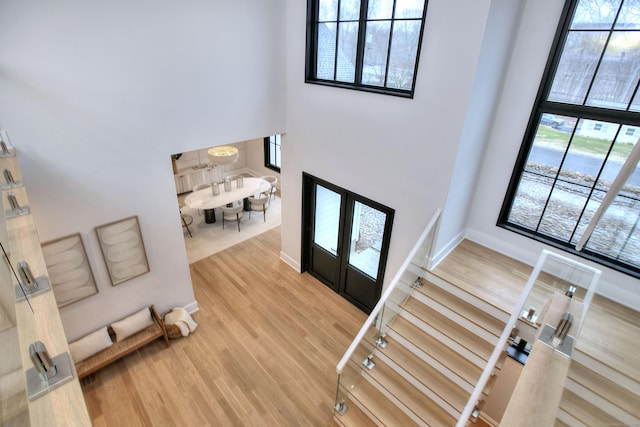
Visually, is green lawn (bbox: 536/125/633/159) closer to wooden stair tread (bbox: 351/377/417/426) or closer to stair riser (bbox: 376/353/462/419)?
stair riser (bbox: 376/353/462/419)

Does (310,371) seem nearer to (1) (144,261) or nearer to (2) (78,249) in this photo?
(1) (144,261)

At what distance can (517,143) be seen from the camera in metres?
4.26

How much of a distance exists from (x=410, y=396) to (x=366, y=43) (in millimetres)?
4646

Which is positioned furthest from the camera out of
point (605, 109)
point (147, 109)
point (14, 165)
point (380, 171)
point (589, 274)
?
point (380, 171)

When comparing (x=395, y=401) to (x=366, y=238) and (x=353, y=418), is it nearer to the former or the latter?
(x=353, y=418)

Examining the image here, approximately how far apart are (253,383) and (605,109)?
5.66 meters

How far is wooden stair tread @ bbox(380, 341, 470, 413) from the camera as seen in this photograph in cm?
369

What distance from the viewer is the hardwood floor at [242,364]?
14.0 feet

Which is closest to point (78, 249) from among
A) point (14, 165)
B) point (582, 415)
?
point (14, 165)

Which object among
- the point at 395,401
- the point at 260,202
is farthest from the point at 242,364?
the point at 260,202

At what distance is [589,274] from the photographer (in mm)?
3352

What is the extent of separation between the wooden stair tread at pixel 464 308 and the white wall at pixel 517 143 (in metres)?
1.20

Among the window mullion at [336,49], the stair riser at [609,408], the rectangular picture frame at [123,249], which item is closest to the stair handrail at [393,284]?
the stair riser at [609,408]

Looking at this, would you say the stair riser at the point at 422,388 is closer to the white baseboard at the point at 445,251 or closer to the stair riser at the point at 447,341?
the stair riser at the point at 447,341
